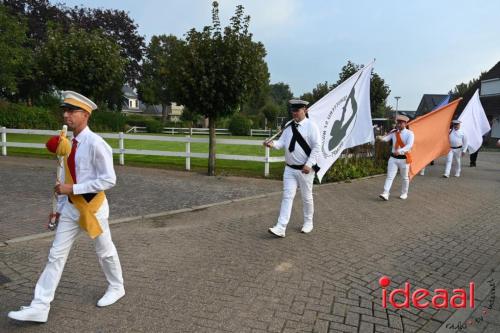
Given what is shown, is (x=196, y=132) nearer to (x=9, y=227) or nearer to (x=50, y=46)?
(x=50, y=46)

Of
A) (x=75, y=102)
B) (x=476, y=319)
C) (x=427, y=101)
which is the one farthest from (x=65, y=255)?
(x=427, y=101)

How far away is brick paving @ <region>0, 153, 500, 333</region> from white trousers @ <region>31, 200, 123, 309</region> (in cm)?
23

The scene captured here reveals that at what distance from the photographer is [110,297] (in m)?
3.82

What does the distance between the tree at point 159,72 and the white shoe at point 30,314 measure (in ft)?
29.1

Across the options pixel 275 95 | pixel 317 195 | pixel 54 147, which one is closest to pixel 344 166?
pixel 317 195

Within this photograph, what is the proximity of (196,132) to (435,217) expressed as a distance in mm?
38634

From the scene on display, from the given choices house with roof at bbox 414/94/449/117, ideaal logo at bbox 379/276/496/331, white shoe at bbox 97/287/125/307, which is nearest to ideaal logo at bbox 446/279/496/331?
ideaal logo at bbox 379/276/496/331

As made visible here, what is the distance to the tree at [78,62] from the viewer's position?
1334 centimetres

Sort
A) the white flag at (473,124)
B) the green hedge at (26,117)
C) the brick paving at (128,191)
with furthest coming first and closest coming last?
the green hedge at (26,117) < the white flag at (473,124) < the brick paving at (128,191)

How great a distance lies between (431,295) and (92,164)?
12.0 ft

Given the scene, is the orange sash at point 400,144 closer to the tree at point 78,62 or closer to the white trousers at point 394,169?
the white trousers at point 394,169

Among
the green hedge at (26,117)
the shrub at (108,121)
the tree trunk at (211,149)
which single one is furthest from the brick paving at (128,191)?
the shrub at (108,121)

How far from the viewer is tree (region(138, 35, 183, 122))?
37.9ft

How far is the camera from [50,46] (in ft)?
44.0
